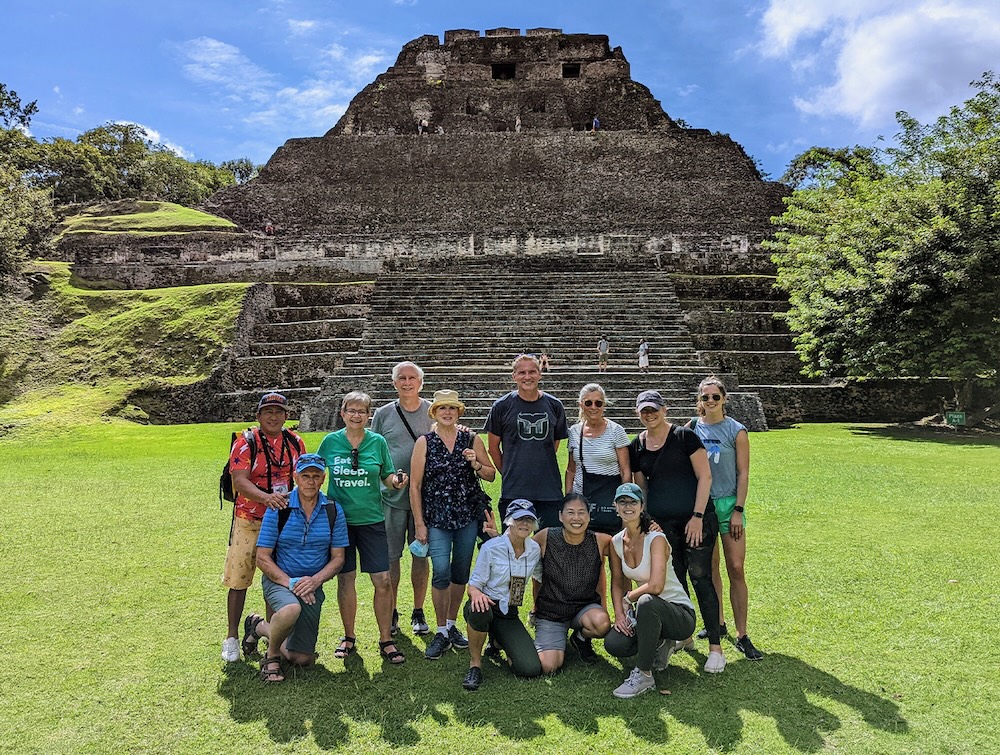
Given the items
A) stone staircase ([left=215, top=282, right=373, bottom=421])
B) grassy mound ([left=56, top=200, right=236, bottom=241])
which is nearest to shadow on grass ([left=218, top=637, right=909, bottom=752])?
stone staircase ([left=215, top=282, right=373, bottom=421])

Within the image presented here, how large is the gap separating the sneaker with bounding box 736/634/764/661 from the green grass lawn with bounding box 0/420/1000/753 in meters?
0.06

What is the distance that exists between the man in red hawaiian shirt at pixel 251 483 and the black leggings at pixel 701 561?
1.98 meters

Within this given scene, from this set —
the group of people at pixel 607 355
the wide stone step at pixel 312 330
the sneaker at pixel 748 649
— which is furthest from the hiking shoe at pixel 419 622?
the wide stone step at pixel 312 330

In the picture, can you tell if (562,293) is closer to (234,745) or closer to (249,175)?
(234,745)

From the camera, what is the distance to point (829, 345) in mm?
12180

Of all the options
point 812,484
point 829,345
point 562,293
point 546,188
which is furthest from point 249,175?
point 812,484

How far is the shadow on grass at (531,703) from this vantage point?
2.70 m

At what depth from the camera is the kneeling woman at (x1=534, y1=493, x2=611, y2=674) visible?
3.31 meters

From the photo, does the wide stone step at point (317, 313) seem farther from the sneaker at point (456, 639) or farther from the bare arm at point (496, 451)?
the sneaker at point (456, 639)

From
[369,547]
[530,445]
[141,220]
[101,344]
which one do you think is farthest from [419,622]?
[141,220]

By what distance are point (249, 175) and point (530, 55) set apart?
106 ft

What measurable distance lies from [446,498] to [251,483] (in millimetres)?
997

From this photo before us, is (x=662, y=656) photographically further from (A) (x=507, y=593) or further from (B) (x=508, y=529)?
(B) (x=508, y=529)

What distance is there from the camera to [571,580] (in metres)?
3.39
